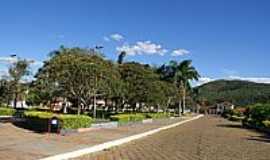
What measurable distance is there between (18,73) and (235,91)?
13523 cm

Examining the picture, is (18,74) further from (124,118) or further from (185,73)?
(185,73)

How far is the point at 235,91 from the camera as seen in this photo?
182125mm

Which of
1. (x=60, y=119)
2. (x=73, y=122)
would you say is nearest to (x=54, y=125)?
(x=60, y=119)

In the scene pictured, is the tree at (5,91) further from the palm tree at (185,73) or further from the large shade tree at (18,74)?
the palm tree at (185,73)

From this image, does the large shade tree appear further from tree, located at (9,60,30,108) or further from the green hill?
the green hill

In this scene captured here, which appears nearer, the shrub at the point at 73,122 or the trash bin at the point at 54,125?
the trash bin at the point at 54,125

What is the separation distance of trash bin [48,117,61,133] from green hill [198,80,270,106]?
432 feet

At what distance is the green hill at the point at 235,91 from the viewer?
162125 millimetres

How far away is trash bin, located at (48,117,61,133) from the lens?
24.0 m

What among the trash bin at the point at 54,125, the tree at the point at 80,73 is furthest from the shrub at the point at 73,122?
the tree at the point at 80,73

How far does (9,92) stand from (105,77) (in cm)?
2594

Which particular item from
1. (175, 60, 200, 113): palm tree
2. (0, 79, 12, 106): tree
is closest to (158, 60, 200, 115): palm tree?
(175, 60, 200, 113): palm tree

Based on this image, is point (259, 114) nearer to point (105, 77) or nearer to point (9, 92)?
point (105, 77)

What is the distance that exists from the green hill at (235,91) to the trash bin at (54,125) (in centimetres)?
13176
